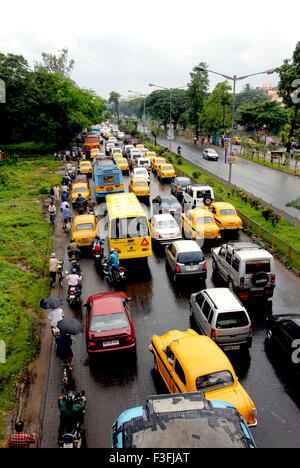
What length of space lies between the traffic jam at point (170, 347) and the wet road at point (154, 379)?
3 cm

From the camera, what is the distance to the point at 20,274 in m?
14.9

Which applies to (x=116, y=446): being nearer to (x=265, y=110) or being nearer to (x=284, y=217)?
(x=284, y=217)

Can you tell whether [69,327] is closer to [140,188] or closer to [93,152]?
[140,188]

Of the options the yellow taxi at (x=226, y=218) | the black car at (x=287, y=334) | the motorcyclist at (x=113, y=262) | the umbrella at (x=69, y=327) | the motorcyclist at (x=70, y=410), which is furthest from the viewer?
the yellow taxi at (x=226, y=218)

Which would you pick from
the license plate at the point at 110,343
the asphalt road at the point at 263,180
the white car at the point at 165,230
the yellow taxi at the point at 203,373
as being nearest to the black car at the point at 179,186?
the asphalt road at the point at 263,180

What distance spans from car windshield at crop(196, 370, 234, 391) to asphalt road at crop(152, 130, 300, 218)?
56.5 feet

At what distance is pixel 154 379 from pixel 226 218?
1192 cm

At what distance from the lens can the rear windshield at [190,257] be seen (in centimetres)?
1438

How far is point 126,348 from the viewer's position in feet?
32.5

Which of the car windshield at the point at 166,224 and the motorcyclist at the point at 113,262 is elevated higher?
the car windshield at the point at 166,224

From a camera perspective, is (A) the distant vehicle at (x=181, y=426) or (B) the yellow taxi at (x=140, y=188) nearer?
(A) the distant vehicle at (x=181, y=426)

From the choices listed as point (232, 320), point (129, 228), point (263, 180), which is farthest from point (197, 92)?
point (232, 320)

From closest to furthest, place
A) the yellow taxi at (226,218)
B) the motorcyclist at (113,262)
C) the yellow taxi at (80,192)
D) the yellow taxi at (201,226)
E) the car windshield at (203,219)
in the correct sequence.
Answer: the motorcyclist at (113,262)
the yellow taxi at (201,226)
the car windshield at (203,219)
the yellow taxi at (226,218)
the yellow taxi at (80,192)

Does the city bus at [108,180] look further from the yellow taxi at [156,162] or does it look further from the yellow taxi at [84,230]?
the yellow taxi at [156,162]
